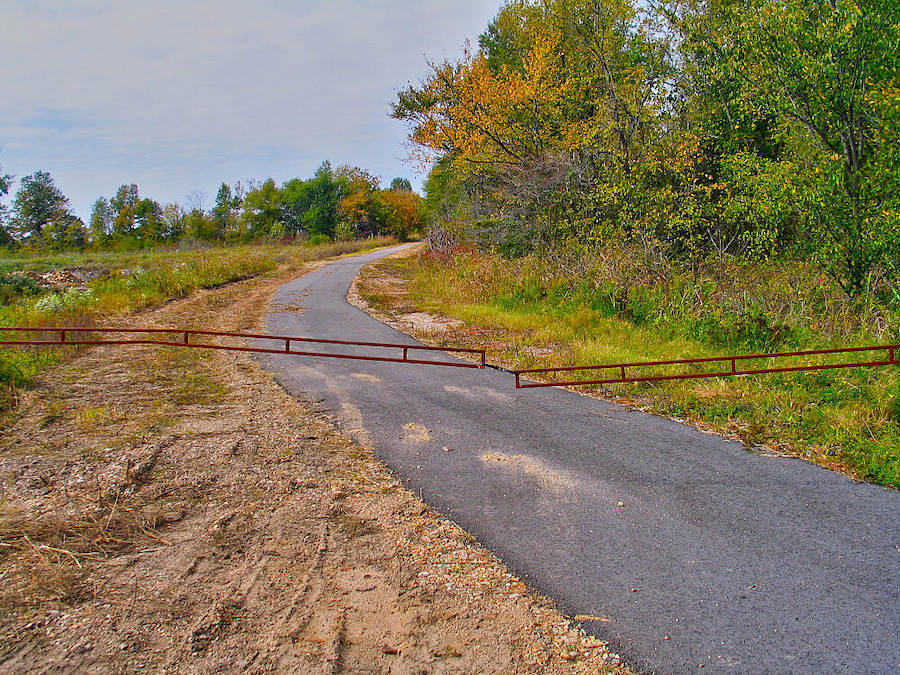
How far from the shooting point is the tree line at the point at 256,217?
188ft

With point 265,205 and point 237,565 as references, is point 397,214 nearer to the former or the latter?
point 265,205

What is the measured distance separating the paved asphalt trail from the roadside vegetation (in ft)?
3.02

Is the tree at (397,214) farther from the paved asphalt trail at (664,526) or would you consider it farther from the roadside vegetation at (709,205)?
the paved asphalt trail at (664,526)

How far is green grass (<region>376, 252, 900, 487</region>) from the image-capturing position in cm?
532

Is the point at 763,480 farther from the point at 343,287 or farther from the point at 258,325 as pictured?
the point at 343,287

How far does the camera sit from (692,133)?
1248 cm

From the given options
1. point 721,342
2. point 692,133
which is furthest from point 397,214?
point 721,342

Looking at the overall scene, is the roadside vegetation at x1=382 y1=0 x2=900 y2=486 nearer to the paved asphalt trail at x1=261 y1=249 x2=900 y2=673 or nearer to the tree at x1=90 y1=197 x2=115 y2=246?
the paved asphalt trail at x1=261 y1=249 x2=900 y2=673

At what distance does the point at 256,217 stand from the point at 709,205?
68.1 meters

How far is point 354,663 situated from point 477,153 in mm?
17040

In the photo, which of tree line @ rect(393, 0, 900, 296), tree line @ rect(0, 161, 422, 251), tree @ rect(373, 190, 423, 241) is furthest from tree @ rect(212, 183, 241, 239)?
tree line @ rect(393, 0, 900, 296)

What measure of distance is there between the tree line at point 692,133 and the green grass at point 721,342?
138cm

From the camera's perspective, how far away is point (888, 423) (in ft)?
17.0

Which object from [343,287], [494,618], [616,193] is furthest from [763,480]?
[343,287]
